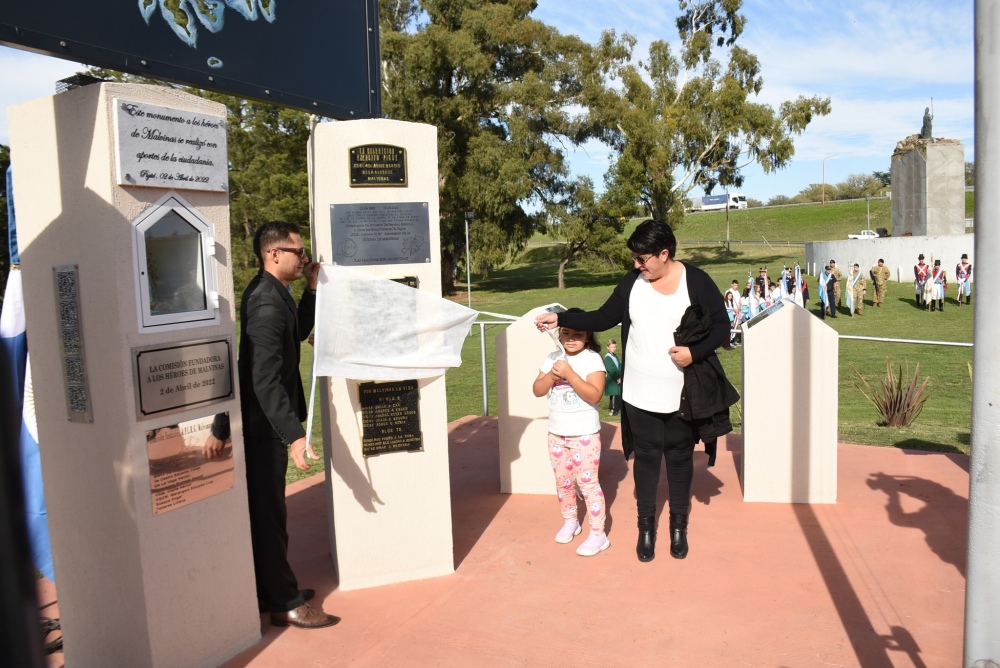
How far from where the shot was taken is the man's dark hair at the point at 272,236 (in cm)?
397

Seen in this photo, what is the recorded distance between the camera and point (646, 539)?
15.5ft

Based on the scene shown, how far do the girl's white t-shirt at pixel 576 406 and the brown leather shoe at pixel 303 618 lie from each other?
5.59 ft

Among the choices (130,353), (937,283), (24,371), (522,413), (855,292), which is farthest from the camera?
(855,292)

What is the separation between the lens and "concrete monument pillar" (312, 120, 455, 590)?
430 centimetres

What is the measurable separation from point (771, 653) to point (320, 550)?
111 inches

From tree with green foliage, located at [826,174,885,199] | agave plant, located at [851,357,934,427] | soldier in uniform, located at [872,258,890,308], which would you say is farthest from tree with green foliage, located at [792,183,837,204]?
agave plant, located at [851,357,934,427]

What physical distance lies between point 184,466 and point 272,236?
3.95 ft

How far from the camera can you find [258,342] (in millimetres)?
3773

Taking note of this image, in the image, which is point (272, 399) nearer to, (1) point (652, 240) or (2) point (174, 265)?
(2) point (174, 265)

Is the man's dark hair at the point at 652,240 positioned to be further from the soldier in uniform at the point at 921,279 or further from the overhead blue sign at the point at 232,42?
the soldier in uniform at the point at 921,279

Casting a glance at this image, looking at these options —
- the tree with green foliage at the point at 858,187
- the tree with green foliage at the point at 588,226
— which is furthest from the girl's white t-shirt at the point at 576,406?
the tree with green foliage at the point at 858,187

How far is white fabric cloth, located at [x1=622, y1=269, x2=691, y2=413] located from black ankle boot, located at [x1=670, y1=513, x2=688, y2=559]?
68cm

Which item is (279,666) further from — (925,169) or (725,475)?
(925,169)

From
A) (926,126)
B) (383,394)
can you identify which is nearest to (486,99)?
(926,126)
